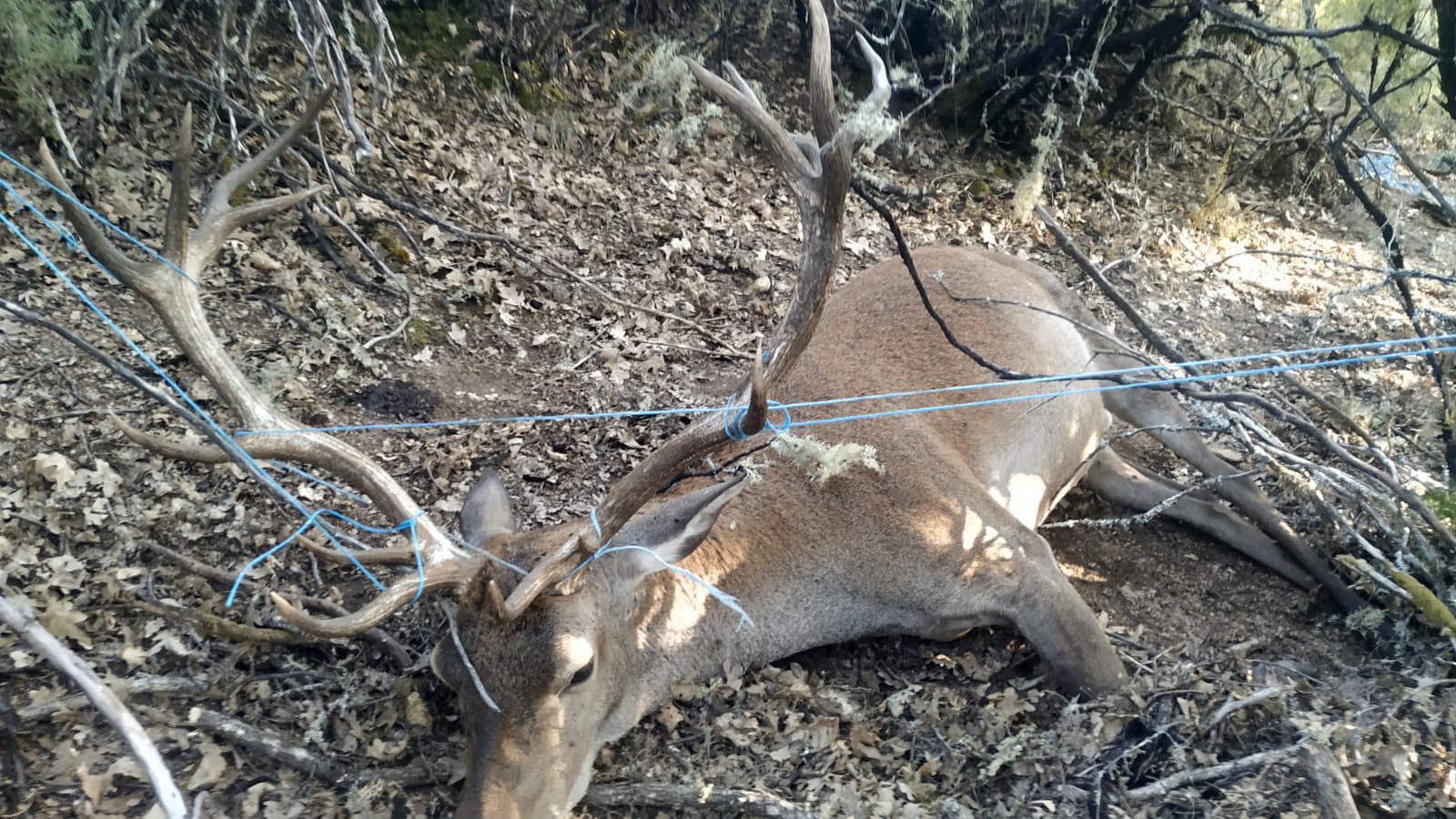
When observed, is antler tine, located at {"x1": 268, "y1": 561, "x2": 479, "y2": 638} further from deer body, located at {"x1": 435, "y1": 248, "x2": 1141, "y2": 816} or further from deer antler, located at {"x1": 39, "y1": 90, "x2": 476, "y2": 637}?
deer body, located at {"x1": 435, "y1": 248, "x2": 1141, "y2": 816}

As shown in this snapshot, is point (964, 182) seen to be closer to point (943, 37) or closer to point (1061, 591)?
point (943, 37)

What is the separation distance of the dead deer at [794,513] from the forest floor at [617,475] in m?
0.27

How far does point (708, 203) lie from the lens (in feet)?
27.9

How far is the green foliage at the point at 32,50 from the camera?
623 centimetres

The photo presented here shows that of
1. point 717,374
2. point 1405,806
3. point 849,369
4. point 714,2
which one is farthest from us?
point 714,2

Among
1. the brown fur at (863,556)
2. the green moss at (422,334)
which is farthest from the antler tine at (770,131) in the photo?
the green moss at (422,334)

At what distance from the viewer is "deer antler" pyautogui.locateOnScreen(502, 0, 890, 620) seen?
11.7 ft

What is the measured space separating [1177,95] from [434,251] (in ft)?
24.9

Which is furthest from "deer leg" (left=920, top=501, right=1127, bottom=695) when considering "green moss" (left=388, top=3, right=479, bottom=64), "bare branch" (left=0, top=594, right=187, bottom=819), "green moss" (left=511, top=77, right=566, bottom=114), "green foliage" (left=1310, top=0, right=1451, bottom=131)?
"green moss" (left=388, top=3, right=479, bottom=64)

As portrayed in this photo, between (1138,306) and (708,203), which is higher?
(708,203)

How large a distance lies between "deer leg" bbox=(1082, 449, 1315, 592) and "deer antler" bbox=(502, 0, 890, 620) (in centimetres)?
299

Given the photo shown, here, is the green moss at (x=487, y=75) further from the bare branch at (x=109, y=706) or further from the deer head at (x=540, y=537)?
the bare branch at (x=109, y=706)

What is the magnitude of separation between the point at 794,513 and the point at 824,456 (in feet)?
1.42

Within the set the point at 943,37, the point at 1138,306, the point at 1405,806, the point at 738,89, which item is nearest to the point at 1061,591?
the point at 1405,806
